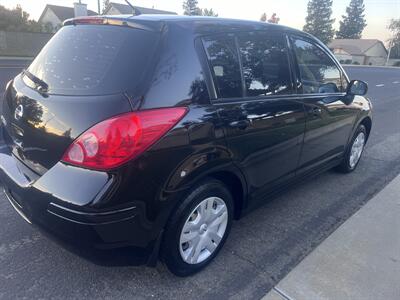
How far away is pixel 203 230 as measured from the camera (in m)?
2.52

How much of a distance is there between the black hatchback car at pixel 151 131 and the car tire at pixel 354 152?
1.71 meters

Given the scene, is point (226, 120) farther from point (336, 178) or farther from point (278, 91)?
point (336, 178)

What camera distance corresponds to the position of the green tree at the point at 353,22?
74.5m

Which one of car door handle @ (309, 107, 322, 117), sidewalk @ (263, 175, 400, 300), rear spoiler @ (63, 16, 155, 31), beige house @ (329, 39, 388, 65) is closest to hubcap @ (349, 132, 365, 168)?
sidewalk @ (263, 175, 400, 300)

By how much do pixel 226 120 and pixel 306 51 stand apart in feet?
4.95

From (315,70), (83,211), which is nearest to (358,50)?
(315,70)

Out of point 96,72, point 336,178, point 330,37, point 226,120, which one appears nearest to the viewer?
point 96,72

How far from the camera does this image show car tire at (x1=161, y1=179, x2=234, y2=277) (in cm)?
227

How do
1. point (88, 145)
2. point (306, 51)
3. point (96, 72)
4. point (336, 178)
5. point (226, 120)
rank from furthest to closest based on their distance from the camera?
point (336, 178), point (306, 51), point (226, 120), point (96, 72), point (88, 145)

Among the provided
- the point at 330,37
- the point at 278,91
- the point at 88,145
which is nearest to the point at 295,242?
the point at 278,91

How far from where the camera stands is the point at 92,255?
6.71 feet

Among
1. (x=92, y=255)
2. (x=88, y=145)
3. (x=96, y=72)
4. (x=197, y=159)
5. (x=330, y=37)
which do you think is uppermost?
(x=96, y=72)

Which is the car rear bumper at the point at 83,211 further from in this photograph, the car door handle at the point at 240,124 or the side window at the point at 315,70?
the side window at the point at 315,70

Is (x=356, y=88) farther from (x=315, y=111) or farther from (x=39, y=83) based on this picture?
(x=39, y=83)
